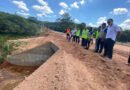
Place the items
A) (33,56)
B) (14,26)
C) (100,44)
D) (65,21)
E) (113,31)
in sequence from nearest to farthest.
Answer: (113,31)
(100,44)
(33,56)
(14,26)
(65,21)

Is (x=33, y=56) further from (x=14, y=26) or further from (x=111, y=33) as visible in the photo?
(x=14, y=26)

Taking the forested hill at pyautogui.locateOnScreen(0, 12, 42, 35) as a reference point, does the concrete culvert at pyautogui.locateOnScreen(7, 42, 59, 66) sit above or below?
below

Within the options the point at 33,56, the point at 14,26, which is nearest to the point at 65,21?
the point at 14,26

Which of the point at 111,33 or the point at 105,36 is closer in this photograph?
the point at 111,33

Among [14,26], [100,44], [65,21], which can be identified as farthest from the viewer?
[65,21]

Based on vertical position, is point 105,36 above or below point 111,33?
below

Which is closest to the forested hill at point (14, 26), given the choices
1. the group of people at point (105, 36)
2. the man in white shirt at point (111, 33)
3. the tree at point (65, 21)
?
the tree at point (65, 21)

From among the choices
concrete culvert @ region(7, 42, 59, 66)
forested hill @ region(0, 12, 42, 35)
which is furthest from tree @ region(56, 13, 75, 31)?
concrete culvert @ region(7, 42, 59, 66)

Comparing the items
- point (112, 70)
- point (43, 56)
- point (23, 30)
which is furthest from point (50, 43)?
point (23, 30)

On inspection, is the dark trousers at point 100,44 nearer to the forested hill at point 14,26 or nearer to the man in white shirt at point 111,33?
the man in white shirt at point 111,33

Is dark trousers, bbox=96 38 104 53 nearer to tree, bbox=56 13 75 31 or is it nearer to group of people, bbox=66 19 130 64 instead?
group of people, bbox=66 19 130 64

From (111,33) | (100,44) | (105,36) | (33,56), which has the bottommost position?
(33,56)

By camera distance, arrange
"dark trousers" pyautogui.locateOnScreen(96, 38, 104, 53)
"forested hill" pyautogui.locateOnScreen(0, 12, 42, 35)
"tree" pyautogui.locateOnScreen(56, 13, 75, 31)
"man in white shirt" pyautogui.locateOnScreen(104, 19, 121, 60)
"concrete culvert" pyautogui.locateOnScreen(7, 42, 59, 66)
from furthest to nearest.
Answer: "tree" pyautogui.locateOnScreen(56, 13, 75, 31)
"forested hill" pyautogui.locateOnScreen(0, 12, 42, 35)
"concrete culvert" pyautogui.locateOnScreen(7, 42, 59, 66)
"dark trousers" pyautogui.locateOnScreen(96, 38, 104, 53)
"man in white shirt" pyautogui.locateOnScreen(104, 19, 121, 60)

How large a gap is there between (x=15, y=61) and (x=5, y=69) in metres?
1.71
